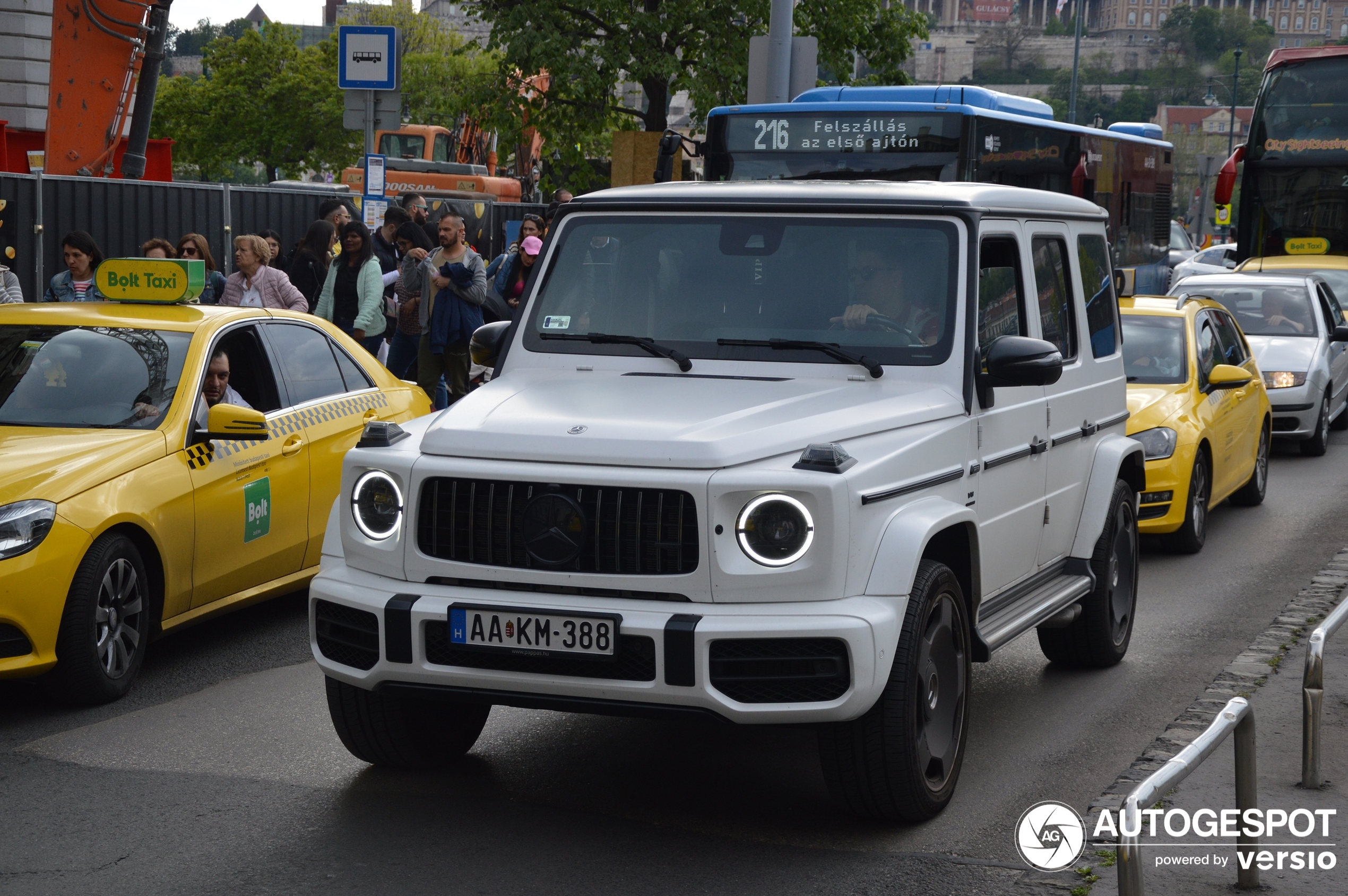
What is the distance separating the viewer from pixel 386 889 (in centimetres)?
457

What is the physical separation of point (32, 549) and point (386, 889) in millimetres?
2301

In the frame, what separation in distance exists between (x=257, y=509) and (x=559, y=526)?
3068mm

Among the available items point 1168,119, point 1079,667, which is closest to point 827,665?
point 1079,667

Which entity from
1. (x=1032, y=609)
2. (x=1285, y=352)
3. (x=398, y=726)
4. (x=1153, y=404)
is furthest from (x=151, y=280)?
(x=1285, y=352)


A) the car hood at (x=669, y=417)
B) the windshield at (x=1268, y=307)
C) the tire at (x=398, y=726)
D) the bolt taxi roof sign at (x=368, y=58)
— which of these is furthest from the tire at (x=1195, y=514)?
the bolt taxi roof sign at (x=368, y=58)

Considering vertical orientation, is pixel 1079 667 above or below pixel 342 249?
below

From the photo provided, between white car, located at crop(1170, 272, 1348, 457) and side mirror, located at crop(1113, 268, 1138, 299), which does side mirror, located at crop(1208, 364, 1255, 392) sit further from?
white car, located at crop(1170, 272, 1348, 457)

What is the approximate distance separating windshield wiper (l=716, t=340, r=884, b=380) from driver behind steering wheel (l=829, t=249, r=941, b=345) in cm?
12

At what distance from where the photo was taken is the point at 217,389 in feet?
24.5

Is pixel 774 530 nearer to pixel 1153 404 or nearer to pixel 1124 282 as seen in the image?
pixel 1153 404

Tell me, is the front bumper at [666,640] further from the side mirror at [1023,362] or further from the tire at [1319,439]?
the tire at [1319,439]

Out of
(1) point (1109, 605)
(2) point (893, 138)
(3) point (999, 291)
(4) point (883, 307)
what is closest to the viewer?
(4) point (883, 307)

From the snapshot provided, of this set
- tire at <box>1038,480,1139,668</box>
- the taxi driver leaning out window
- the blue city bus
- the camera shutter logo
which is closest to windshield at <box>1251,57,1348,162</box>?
the blue city bus

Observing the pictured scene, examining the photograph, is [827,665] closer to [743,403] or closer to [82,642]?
[743,403]
